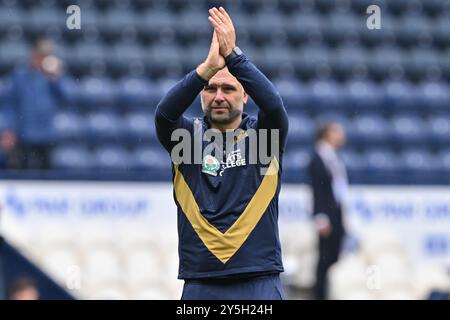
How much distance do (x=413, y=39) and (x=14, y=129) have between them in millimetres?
5318

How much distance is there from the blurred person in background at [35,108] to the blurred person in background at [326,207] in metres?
2.28

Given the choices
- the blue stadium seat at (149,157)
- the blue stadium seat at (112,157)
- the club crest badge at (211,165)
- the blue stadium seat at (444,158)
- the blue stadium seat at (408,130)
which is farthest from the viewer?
the blue stadium seat at (408,130)

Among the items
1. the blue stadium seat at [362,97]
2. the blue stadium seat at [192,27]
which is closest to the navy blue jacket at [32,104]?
the blue stadium seat at [192,27]

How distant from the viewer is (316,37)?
496 inches

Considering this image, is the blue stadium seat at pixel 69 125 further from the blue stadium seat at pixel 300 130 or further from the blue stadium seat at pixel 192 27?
the blue stadium seat at pixel 300 130

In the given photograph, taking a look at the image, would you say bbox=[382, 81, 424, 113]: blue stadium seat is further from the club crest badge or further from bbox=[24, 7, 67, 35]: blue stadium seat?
the club crest badge

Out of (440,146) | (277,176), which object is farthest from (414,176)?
(277,176)

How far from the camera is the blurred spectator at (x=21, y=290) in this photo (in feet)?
25.6

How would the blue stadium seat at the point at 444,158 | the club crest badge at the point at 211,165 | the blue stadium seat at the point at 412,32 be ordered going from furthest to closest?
the blue stadium seat at the point at 412,32 < the blue stadium seat at the point at 444,158 < the club crest badge at the point at 211,165

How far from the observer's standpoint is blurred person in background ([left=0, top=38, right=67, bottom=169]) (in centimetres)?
962

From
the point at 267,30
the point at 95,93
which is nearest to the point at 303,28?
the point at 267,30

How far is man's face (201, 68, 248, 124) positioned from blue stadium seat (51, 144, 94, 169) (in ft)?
17.6

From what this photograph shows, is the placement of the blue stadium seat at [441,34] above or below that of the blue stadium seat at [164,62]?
above

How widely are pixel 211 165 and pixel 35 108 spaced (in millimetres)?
4872
